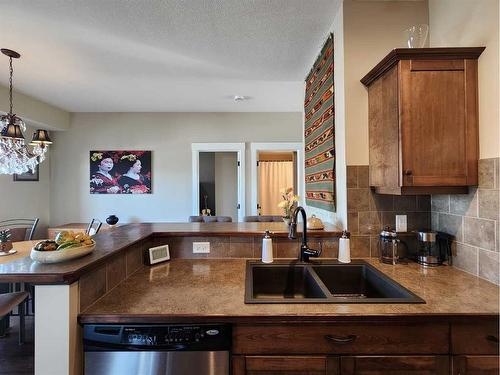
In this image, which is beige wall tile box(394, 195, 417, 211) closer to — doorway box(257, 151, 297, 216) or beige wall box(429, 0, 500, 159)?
beige wall box(429, 0, 500, 159)

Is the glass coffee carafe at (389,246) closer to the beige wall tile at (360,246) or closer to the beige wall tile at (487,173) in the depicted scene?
the beige wall tile at (360,246)

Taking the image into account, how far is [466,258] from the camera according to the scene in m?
1.44

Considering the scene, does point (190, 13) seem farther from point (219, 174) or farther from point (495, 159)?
point (219, 174)

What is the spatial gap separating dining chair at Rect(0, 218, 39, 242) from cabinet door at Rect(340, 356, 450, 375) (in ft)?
11.8

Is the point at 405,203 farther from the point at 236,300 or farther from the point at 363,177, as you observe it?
the point at 236,300

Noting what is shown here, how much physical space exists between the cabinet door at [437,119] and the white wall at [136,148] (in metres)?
3.10

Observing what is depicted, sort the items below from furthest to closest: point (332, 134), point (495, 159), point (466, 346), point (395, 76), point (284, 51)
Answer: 1. point (284, 51)
2. point (332, 134)
3. point (395, 76)
4. point (495, 159)
5. point (466, 346)

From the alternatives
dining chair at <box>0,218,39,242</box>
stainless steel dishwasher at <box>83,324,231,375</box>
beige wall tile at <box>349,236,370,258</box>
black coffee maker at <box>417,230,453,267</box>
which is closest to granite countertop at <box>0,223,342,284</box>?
beige wall tile at <box>349,236,370,258</box>

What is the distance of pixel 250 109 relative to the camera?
14.0 ft

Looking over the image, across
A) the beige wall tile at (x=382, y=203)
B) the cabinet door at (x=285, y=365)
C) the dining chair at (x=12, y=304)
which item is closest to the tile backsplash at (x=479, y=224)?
the beige wall tile at (x=382, y=203)

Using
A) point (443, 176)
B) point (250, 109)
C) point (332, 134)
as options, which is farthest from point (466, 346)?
point (250, 109)

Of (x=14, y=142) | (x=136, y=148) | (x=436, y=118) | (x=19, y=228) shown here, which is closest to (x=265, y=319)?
(x=436, y=118)

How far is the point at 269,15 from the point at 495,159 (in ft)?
5.30

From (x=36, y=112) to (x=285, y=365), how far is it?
442 cm
